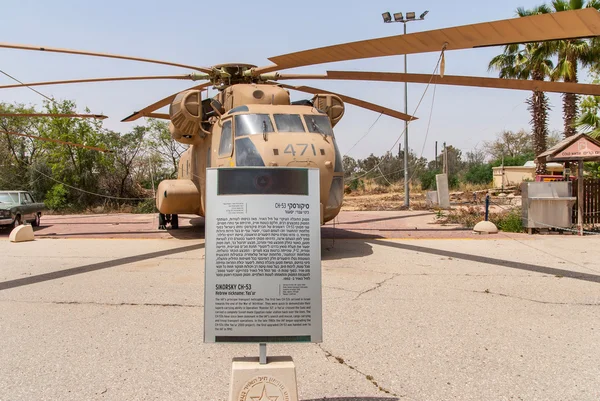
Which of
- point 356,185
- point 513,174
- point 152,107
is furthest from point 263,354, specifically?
point 356,185

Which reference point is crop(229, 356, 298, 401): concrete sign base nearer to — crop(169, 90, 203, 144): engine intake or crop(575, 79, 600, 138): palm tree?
crop(169, 90, 203, 144): engine intake

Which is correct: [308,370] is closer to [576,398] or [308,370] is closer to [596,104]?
[576,398]

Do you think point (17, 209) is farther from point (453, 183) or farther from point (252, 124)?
point (453, 183)

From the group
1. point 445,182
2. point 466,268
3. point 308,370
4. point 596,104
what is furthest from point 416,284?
point 596,104

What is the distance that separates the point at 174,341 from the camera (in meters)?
4.73

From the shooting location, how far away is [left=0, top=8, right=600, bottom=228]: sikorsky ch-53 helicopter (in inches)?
229

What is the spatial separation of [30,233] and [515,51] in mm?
22074

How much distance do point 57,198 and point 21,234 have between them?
17289 mm

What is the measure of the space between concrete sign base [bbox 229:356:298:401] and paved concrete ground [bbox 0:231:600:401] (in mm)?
628

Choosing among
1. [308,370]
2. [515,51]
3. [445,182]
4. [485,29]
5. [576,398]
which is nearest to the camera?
[576,398]

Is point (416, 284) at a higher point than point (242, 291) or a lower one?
lower

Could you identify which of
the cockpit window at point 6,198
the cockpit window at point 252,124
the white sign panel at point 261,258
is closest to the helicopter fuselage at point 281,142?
the cockpit window at point 252,124

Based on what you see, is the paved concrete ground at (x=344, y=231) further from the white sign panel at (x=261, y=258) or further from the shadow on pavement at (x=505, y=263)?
the white sign panel at (x=261, y=258)

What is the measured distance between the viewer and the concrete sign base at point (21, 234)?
12.6m
